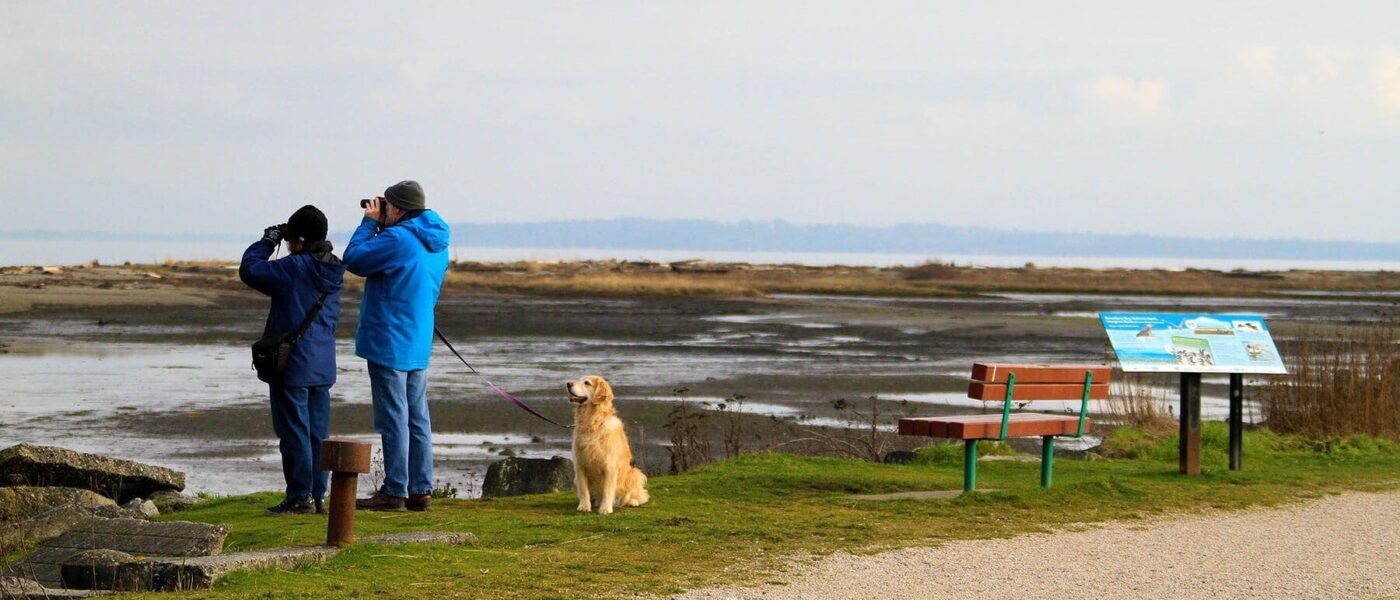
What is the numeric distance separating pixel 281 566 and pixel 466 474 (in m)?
8.04

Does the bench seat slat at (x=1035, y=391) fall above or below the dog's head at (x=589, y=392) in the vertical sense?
below

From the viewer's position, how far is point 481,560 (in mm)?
8977

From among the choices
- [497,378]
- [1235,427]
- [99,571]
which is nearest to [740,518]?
[99,571]

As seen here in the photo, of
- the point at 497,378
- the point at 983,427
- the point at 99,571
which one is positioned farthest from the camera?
the point at 497,378

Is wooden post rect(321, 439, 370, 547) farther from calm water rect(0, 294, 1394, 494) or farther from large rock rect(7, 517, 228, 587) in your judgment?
calm water rect(0, 294, 1394, 494)

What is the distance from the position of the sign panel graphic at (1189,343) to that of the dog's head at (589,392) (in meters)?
4.59

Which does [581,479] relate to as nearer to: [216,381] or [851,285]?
[216,381]

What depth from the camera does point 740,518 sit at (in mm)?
10938

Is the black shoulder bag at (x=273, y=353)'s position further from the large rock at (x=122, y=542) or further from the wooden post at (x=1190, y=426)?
the wooden post at (x=1190, y=426)

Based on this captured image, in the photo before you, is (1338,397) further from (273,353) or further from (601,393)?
(273,353)

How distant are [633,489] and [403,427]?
1713 mm

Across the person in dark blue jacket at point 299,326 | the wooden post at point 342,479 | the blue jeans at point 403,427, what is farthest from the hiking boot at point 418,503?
the wooden post at point 342,479

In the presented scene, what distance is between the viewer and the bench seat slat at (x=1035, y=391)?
1217 centimetres

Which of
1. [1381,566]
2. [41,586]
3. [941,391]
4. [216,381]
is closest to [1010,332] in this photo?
[941,391]
